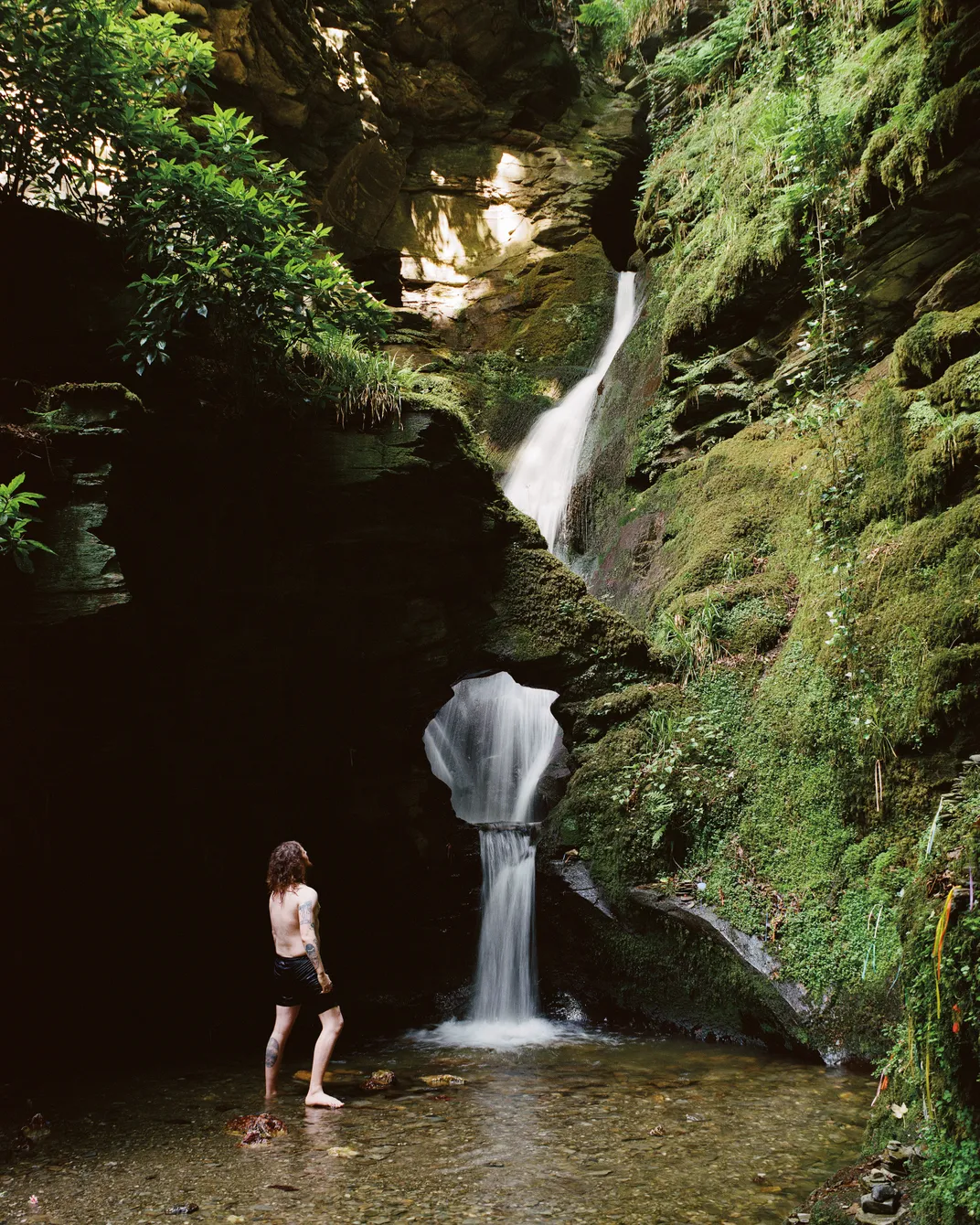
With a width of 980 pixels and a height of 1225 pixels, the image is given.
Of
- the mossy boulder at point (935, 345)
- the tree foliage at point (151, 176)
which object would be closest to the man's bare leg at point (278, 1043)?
the tree foliage at point (151, 176)

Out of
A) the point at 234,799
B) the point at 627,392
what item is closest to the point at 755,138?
the point at 627,392

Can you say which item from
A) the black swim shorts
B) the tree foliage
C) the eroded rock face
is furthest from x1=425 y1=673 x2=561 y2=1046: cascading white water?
the eroded rock face

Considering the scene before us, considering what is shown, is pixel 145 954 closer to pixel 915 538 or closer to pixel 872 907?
pixel 872 907

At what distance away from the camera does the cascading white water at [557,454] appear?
13.5 metres

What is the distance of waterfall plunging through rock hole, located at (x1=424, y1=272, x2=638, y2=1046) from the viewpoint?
336 inches

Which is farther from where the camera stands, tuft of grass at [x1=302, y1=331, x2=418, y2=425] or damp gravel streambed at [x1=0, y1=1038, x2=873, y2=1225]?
tuft of grass at [x1=302, y1=331, x2=418, y2=425]

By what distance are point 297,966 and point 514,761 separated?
22.0 feet

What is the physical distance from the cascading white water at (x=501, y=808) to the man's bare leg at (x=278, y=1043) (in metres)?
2.34

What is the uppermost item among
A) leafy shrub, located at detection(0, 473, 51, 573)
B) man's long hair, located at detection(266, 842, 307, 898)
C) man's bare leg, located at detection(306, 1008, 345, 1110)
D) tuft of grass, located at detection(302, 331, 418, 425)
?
tuft of grass, located at detection(302, 331, 418, 425)

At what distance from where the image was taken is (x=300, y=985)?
558 cm

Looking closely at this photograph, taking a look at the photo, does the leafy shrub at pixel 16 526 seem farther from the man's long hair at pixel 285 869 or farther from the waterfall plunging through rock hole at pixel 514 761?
the waterfall plunging through rock hole at pixel 514 761

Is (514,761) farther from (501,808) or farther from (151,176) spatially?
(151,176)

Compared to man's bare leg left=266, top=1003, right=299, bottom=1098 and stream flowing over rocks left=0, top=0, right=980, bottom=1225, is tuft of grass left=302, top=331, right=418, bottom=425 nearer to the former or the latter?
stream flowing over rocks left=0, top=0, right=980, bottom=1225

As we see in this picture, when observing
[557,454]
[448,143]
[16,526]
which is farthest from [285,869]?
[448,143]
